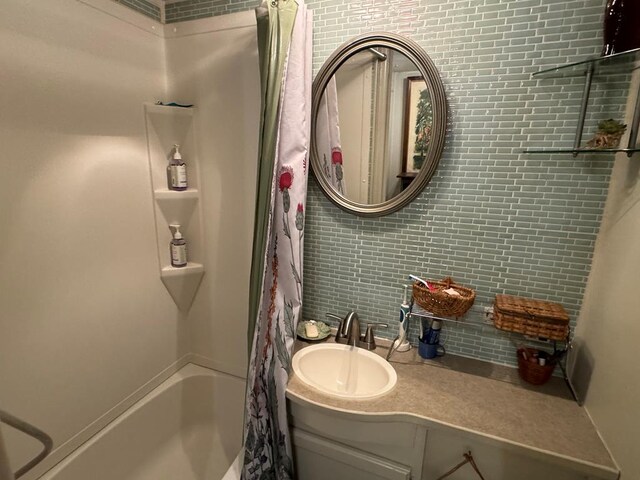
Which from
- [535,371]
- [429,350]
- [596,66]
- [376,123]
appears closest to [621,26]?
[596,66]

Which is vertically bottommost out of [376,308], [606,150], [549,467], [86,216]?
[549,467]

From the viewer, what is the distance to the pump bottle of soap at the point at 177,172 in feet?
5.29

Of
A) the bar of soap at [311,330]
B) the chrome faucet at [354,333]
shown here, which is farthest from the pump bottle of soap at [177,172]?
the chrome faucet at [354,333]

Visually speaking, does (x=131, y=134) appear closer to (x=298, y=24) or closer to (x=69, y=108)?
(x=69, y=108)

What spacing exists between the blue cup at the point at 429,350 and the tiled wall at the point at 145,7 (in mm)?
1889

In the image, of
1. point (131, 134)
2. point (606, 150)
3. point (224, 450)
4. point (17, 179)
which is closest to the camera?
point (606, 150)

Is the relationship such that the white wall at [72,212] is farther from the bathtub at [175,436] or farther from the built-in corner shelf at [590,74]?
the built-in corner shelf at [590,74]

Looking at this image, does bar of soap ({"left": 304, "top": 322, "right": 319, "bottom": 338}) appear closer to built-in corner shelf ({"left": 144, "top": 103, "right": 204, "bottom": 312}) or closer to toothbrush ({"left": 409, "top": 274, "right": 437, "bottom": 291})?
toothbrush ({"left": 409, "top": 274, "right": 437, "bottom": 291})

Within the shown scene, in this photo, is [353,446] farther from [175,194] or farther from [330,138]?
[175,194]

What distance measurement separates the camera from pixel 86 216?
1.33m

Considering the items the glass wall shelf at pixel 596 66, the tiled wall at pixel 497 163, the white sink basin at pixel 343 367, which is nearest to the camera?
the glass wall shelf at pixel 596 66

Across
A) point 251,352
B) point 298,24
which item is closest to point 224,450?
point 251,352

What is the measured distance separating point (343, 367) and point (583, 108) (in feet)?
4.24

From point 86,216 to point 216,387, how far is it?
114 centimetres
